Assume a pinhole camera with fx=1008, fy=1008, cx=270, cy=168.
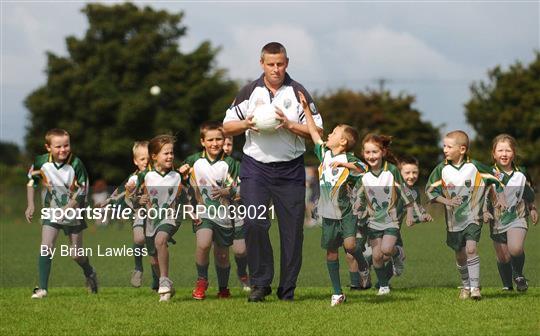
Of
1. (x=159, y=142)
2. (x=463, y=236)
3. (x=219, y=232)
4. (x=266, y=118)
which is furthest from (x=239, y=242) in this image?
(x=463, y=236)

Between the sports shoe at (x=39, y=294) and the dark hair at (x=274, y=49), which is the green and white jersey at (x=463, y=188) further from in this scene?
the sports shoe at (x=39, y=294)

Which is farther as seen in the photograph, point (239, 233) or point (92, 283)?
point (92, 283)

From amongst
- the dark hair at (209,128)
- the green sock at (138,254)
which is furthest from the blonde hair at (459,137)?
the green sock at (138,254)

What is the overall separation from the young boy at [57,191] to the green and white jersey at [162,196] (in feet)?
3.13

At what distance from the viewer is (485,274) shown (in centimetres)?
1390

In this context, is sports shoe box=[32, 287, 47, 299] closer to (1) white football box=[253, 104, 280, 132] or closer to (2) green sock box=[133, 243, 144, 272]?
(2) green sock box=[133, 243, 144, 272]

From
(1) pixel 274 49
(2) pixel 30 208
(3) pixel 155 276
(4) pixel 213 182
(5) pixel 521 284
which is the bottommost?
(5) pixel 521 284

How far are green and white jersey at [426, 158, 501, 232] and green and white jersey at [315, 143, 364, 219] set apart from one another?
0.97 metres

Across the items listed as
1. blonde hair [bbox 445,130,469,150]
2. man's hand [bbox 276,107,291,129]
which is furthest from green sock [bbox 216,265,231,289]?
blonde hair [bbox 445,130,469,150]

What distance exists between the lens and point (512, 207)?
440 inches

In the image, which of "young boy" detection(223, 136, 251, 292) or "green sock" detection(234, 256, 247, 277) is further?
"green sock" detection(234, 256, 247, 277)

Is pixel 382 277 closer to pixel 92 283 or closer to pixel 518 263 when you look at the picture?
pixel 518 263

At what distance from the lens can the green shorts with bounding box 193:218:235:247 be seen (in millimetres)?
11031

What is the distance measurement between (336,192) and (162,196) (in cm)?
203
